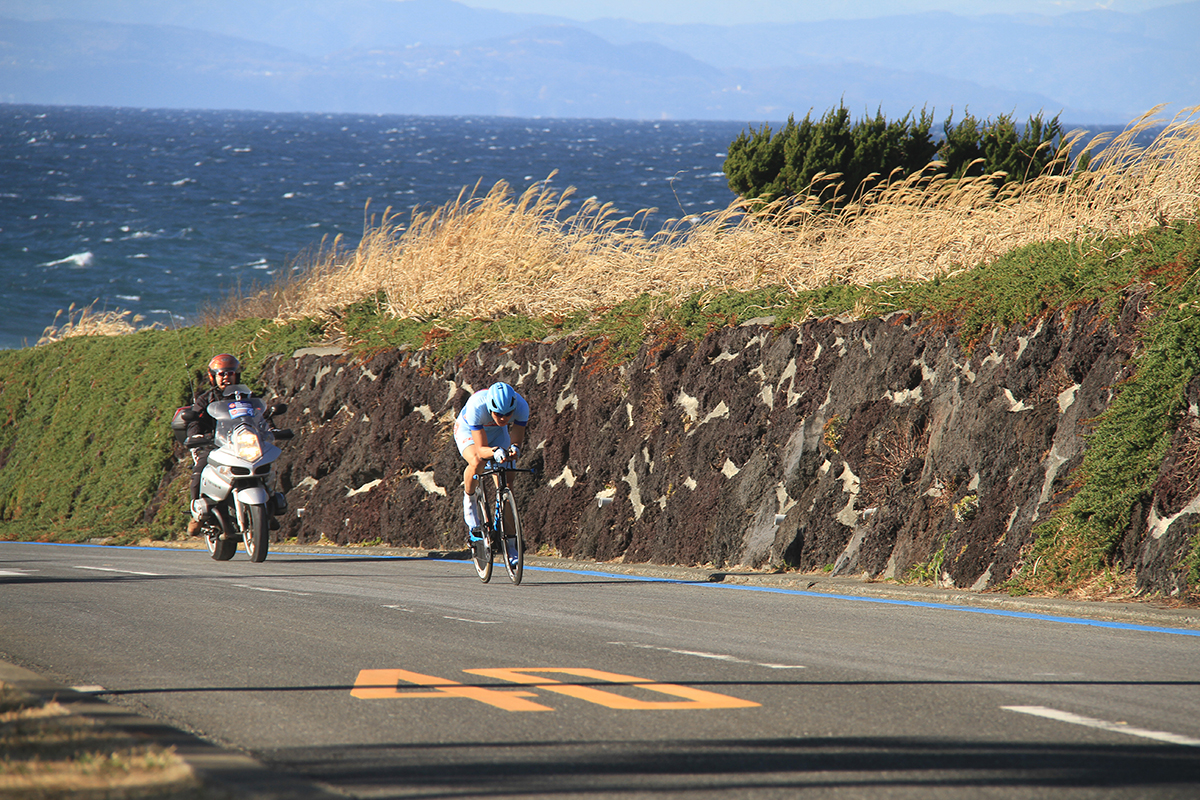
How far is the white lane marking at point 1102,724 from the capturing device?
15.5 feet

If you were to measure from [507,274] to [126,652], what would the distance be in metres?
11.7

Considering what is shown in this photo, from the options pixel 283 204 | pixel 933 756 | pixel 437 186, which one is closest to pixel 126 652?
pixel 933 756

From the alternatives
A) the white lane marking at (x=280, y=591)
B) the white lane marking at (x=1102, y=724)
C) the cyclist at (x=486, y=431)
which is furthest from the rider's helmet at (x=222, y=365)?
the white lane marking at (x=1102, y=724)

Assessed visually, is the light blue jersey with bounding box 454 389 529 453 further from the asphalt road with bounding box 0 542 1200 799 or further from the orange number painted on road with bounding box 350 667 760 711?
the orange number painted on road with bounding box 350 667 760 711

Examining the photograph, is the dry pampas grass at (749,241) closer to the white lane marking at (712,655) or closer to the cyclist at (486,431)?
the cyclist at (486,431)

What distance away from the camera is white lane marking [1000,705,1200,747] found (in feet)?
15.5

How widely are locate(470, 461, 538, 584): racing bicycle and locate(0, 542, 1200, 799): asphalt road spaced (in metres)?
0.49

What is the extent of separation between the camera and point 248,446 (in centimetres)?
1226

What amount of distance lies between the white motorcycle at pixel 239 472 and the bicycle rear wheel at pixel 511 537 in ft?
10.8

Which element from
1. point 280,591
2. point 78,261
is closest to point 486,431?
point 280,591

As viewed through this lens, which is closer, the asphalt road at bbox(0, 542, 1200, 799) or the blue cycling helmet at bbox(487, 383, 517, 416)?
the asphalt road at bbox(0, 542, 1200, 799)

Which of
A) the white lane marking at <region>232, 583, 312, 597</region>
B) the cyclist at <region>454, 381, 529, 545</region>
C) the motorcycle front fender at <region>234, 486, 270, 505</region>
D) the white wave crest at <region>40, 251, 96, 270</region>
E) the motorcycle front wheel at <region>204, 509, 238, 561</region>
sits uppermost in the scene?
the white wave crest at <region>40, 251, 96, 270</region>

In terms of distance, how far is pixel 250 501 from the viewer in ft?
39.8

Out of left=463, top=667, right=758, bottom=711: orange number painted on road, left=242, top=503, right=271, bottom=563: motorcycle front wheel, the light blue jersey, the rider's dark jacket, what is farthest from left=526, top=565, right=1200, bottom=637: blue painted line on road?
the rider's dark jacket
